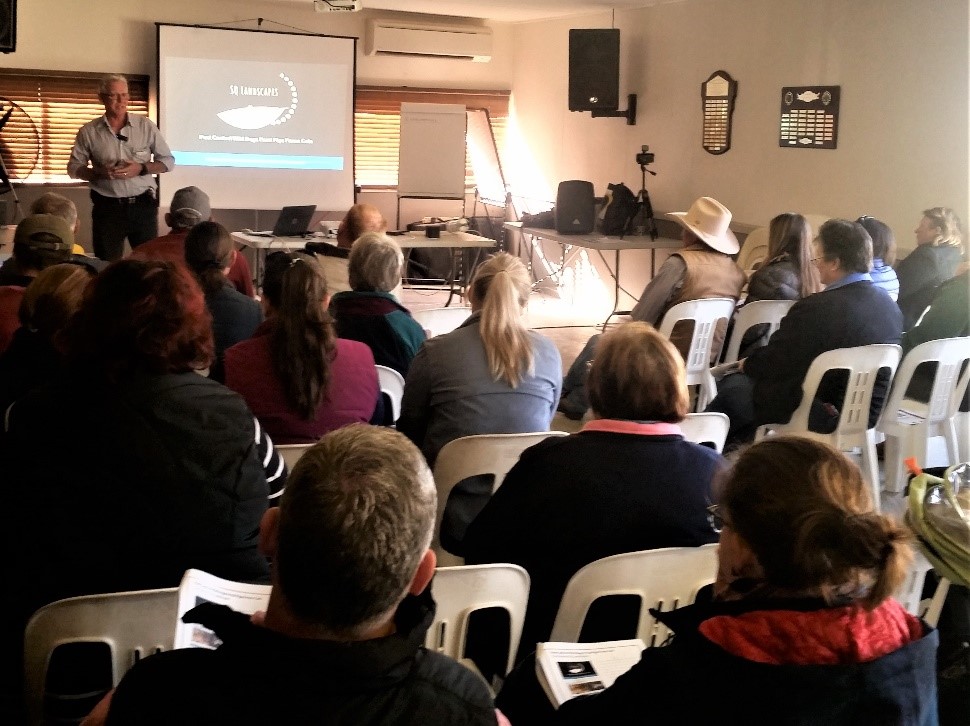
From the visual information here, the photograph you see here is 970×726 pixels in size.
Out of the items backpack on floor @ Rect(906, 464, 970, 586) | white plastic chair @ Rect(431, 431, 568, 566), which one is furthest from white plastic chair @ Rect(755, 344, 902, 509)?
backpack on floor @ Rect(906, 464, 970, 586)

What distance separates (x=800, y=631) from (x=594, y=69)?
26.3 feet

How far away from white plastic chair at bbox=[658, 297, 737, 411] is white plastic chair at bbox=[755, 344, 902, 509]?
2.33ft

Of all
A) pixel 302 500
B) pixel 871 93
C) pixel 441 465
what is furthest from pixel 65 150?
pixel 302 500

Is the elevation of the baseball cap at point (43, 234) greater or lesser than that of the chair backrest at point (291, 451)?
greater

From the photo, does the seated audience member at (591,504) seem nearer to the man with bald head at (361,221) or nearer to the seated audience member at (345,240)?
the seated audience member at (345,240)

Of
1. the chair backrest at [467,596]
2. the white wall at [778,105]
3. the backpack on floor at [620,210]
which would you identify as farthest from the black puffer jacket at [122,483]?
the backpack on floor at [620,210]

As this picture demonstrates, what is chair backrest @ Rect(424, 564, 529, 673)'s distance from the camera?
1.75 metres

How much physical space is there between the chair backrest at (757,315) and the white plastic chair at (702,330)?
7 centimetres

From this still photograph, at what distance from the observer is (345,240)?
561 cm

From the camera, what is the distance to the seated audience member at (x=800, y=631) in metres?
1.21

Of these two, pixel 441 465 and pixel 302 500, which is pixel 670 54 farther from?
pixel 302 500

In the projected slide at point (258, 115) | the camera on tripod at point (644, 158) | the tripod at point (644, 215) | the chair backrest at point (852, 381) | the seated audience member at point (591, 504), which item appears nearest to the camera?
the seated audience member at point (591, 504)

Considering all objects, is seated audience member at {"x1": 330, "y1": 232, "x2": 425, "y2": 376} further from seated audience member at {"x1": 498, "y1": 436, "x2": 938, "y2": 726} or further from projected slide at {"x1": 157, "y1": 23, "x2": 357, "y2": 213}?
projected slide at {"x1": 157, "y1": 23, "x2": 357, "y2": 213}

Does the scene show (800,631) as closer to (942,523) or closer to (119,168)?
(942,523)
